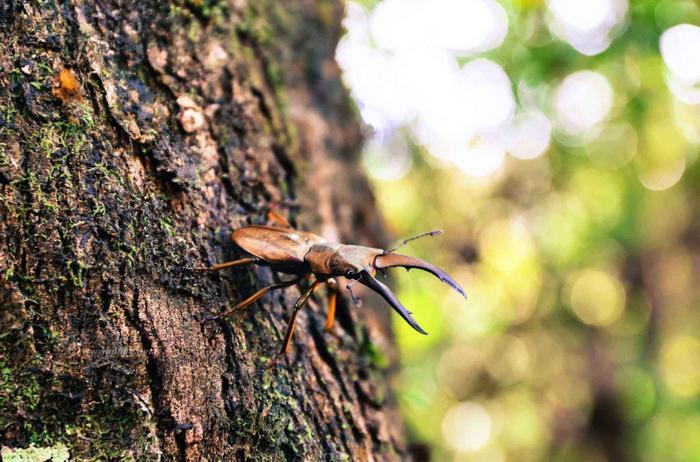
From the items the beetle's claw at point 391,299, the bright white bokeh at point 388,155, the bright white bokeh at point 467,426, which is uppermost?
the bright white bokeh at point 388,155

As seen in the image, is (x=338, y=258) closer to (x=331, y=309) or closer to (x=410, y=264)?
(x=410, y=264)

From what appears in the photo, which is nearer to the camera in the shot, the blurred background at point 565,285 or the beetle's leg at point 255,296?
the beetle's leg at point 255,296

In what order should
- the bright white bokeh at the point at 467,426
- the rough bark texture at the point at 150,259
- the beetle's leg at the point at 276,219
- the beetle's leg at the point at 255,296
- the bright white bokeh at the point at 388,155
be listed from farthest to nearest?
the bright white bokeh at the point at 467,426
the bright white bokeh at the point at 388,155
the beetle's leg at the point at 276,219
the beetle's leg at the point at 255,296
the rough bark texture at the point at 150,259

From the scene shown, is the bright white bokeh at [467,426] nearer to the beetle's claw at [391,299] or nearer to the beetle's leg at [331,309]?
the beetle's leg at [331,309]

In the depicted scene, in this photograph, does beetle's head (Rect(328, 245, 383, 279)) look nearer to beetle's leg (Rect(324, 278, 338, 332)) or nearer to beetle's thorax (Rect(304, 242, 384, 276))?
beetle's thorax (Rect(304, 242, 384, 276))

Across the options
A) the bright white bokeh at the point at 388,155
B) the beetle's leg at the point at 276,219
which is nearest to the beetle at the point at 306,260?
the beetle's leg at the point at 276,219

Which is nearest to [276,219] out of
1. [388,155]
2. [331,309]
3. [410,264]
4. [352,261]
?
[331,309]

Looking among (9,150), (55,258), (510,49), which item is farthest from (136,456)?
(510,49)
